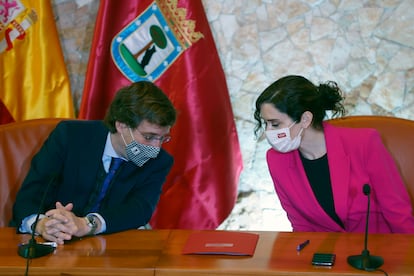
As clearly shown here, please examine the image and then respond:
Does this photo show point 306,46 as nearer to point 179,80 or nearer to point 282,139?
point 179,80

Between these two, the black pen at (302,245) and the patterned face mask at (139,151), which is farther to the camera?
the patterned face mask at (139,151)

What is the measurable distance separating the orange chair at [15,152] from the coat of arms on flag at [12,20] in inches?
31.1

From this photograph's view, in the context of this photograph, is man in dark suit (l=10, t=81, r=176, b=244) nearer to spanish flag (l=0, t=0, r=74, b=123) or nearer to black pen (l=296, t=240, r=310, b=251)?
black pen (l=296, t=240, r=310, b=251)

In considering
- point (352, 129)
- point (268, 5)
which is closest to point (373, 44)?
point (268, 5)

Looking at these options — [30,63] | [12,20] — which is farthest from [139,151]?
[12,20]

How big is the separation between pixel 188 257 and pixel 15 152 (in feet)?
3.22

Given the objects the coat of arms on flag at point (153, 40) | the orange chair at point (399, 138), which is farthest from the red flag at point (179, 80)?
the orange chair at point (399, 138)

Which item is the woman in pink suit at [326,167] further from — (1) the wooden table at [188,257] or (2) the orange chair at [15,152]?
(2) the orange chair at [15,152]

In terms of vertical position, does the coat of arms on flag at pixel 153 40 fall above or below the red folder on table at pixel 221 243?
above

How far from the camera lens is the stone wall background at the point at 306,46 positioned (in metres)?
3.36

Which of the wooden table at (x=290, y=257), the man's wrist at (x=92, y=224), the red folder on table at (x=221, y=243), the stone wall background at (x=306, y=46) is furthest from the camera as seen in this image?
the stone wall background at (x=306, y=46)

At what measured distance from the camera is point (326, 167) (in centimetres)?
247

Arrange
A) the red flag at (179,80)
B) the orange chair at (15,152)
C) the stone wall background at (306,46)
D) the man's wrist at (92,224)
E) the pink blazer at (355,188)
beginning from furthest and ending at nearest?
the stone wall background at (306,46), the red flag at (179,80), the orange chair at (15,152), the pink blazer at (355,188), the man's wrist at (92,224)

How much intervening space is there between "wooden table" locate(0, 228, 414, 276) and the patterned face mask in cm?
35
